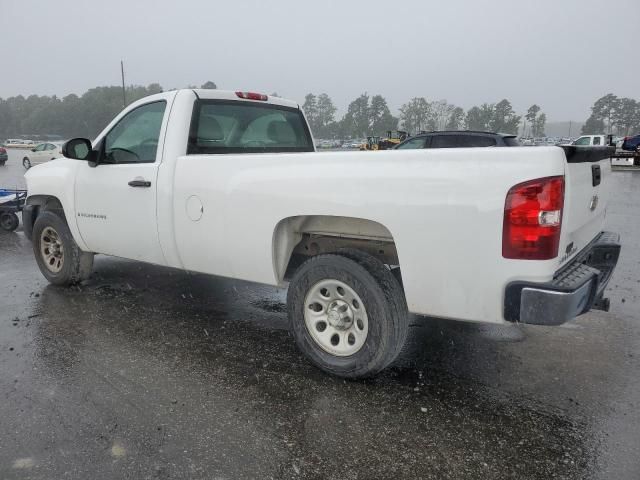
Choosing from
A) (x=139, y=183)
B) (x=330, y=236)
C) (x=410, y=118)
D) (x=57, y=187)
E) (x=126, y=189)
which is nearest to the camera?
(x=330, y=236)

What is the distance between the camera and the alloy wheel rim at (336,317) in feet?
10.2

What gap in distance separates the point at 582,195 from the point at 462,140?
1055 cm

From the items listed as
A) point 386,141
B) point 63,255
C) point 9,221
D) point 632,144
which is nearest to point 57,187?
point 63,255

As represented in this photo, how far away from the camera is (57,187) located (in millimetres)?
4891

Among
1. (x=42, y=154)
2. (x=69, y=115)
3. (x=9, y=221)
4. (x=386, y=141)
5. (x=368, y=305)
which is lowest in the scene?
(x=9, y=221)

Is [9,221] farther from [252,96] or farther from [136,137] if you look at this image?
[252,96]

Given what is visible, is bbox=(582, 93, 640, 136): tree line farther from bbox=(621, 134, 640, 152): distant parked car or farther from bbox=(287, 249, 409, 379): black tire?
bbox=(287, 249, 409, 379): black tire

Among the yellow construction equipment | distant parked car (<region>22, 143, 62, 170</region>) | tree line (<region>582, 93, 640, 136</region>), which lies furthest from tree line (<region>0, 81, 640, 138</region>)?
distant parked car (<region>22, 143, 62, 170</region>)

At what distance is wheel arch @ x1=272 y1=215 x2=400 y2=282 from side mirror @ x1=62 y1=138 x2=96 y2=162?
2243 millimetres

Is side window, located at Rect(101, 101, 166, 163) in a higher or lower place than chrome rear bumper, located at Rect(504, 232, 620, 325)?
higher

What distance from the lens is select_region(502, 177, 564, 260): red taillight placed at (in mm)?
2400

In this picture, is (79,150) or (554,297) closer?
(554,297)

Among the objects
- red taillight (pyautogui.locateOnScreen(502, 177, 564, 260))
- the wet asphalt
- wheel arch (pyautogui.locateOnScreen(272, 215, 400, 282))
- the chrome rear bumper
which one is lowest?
the wet asphalt

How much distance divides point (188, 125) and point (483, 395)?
301 cm
